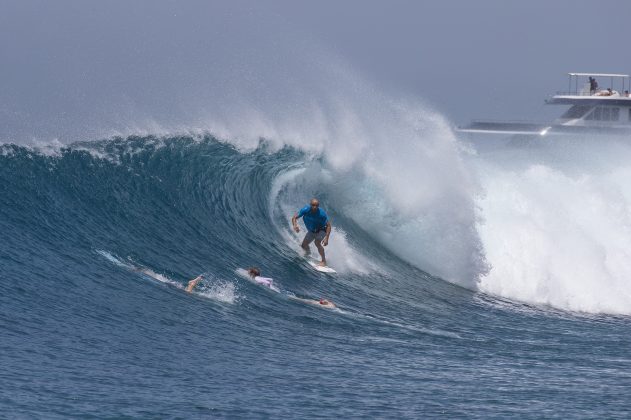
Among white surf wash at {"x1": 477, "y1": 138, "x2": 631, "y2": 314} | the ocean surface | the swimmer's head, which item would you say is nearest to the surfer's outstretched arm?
the ocean surface

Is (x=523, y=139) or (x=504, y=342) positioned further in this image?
(x=523, y=139)

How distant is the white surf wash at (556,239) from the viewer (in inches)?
960

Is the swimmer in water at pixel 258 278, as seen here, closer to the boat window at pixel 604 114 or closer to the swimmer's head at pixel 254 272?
the swimmer's head at pixel 254 272

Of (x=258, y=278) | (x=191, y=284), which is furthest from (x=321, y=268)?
(x=191, y=284)

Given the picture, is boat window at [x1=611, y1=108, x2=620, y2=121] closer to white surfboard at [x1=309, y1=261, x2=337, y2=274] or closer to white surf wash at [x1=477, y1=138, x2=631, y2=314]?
white surf wash at [x1=477, y1=138, x2=631, y2=314]

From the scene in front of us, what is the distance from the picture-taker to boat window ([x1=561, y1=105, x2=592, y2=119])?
52.7m

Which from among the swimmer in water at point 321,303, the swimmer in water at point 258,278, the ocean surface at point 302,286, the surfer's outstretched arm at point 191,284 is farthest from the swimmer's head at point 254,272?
the surfer's outstretched arm at point 191,284

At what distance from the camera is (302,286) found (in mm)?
20938

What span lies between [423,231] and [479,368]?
1099cm

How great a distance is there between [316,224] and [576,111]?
108 feet

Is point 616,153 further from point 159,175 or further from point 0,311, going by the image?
point 0,311

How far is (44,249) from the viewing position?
1952 cm

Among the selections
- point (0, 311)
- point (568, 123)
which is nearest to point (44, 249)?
point (0, 311)

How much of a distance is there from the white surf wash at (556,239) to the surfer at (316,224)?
3805 mm
